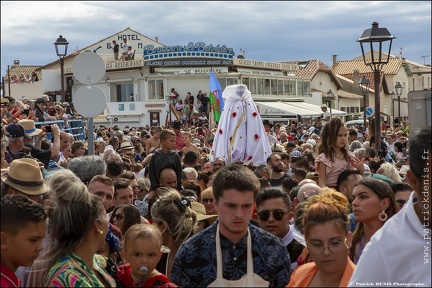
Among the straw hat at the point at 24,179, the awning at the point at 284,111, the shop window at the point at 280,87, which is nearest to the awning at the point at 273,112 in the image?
the awning at the point at 284,111

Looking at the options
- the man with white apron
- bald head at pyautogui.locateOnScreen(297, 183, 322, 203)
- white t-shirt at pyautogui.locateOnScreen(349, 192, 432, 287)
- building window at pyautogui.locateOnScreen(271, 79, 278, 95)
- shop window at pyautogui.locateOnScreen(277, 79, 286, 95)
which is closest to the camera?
white t-shirt at pyautogui.locateOnScreen(349, 192, 432, 287)

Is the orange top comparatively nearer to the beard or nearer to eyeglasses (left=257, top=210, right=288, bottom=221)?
eyeglasses (left=257, top=210, right=288, bottom=221)

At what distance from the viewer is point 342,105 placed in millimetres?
70750

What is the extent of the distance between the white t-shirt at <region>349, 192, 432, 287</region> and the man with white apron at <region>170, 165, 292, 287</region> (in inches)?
46.0

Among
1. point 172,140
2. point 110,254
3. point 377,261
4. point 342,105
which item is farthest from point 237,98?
A: point 342,105

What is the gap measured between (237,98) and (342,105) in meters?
59.4

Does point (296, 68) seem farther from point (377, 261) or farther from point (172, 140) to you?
point (377, 261)

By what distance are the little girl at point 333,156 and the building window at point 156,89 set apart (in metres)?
42.7

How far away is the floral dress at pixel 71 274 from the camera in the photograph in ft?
11.9

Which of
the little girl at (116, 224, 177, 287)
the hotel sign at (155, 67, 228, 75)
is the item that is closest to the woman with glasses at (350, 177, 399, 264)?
the little girl at (116, 224, 177, 287)

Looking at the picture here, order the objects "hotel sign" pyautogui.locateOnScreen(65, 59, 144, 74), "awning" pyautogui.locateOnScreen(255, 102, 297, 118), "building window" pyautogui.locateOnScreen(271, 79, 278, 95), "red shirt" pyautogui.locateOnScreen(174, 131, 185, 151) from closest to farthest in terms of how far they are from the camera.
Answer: "red shirt" pyautogui.locateOnScreen(174, 131, 185, 151) → "awning" pyautogui.locateOnScreen(255, 102, 297, 118) → "hotel sign" pyautogui.locateOnScreen(65, 59, 144, 74) → "building window" pyautogui.locateOnScreen(271, 79, 278, 95)

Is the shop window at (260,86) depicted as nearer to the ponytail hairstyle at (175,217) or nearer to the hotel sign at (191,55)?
the hotel sign at (191,55)

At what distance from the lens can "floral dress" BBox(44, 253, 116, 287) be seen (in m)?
3.63

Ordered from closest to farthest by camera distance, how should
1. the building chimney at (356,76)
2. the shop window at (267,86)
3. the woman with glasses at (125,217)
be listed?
the woman with glasses at (125,217)
the shop window at (267,86)
the building chimney at (356,76)
